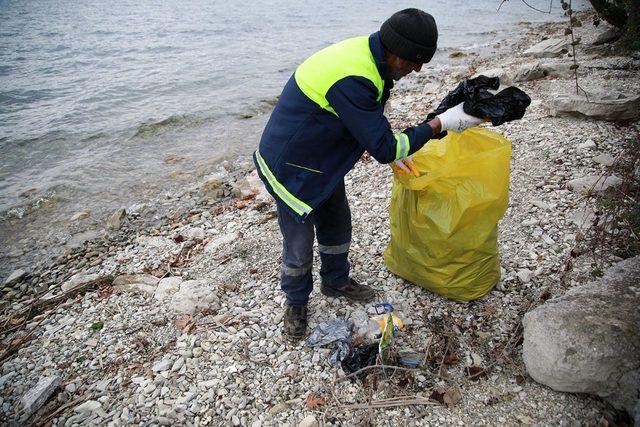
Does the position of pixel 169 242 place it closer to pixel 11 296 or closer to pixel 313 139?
pixel 11 296

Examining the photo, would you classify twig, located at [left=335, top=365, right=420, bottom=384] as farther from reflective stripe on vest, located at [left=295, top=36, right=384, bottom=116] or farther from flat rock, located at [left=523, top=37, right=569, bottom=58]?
flat rock, located at [left=523, top=37, right=569, bottom=58]

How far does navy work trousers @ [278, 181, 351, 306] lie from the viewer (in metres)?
2.49

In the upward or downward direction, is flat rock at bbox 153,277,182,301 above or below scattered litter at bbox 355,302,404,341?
below

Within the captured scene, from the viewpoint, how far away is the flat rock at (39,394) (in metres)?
2.38

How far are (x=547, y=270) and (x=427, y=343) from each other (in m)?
1.16

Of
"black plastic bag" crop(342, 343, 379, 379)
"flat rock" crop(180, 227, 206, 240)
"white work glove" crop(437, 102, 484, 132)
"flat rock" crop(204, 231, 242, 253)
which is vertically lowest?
"flat rock" crop(180, 227, 206, 240)

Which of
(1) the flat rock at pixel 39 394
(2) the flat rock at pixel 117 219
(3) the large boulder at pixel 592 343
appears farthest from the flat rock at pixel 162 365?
(2) the flat rock at pixel 117 219

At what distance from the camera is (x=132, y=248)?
4531 mm

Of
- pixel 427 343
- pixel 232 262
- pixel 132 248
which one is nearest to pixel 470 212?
pixel 427 343

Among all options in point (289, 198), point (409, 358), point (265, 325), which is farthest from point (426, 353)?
point (289, 198)

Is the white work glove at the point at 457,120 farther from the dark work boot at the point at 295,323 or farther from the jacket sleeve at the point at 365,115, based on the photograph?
the dark work boot at the point at 295,323

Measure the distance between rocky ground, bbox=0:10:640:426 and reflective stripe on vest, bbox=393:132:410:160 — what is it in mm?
1296

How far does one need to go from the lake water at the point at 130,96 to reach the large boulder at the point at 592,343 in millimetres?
5719

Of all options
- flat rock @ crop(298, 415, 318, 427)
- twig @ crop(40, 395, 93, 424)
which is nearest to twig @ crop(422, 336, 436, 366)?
flat rock @ crop(298, 415, 318, 427)
